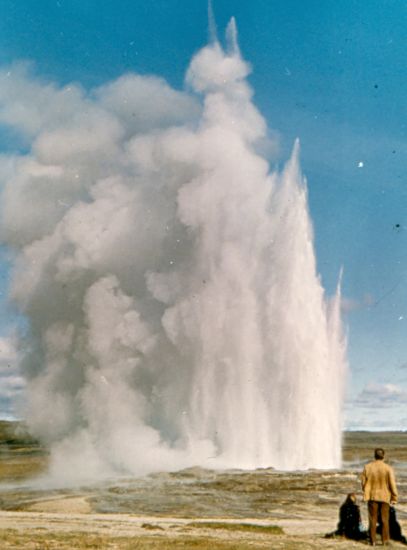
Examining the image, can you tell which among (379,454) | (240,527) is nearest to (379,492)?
(379,454)

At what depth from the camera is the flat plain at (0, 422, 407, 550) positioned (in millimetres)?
18047

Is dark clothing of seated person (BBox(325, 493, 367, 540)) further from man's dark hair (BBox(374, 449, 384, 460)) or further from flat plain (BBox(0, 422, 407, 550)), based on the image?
man's dark hair (BBox(374, 449, 384, 460))

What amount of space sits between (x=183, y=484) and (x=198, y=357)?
2179cm

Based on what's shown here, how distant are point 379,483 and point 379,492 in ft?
0.65

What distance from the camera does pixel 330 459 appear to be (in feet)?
180

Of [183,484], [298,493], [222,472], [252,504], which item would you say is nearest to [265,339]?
[222,472]

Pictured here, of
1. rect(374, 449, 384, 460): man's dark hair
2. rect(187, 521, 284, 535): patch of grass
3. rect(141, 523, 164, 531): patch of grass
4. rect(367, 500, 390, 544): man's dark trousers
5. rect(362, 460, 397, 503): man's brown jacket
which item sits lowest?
rect(187, 521, 284, 535): patch of grass

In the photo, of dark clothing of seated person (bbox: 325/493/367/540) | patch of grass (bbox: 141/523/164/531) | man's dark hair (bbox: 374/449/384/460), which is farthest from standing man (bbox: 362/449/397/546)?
patch of grass (bbox: 141/523/164/531)

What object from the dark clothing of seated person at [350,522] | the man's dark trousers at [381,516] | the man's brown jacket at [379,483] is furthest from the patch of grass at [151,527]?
the man's brown jacket at [379,483]

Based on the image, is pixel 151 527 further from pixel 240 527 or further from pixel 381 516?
pixel 381 516

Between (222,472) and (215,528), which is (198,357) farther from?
(215,528)

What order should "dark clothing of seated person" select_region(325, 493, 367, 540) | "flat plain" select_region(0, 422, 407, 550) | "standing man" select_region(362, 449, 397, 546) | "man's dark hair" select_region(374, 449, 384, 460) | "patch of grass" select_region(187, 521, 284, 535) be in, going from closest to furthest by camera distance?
"man's dark hair" select_region(374, 449, 384, 460)
"standing man" select_region(362, 449, 397, 546)
"flat plain" select_region(0, 422, 407, 550)
"dark clothing of seated person" select_region(325, 493, 367, 540)
"patch of grass" select_region(187, 521, 284, 535)

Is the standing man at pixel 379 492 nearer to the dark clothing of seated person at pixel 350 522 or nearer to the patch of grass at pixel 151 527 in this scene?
the dark clothing of seated person at pixel 350 522

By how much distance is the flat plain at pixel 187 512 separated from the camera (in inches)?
711
